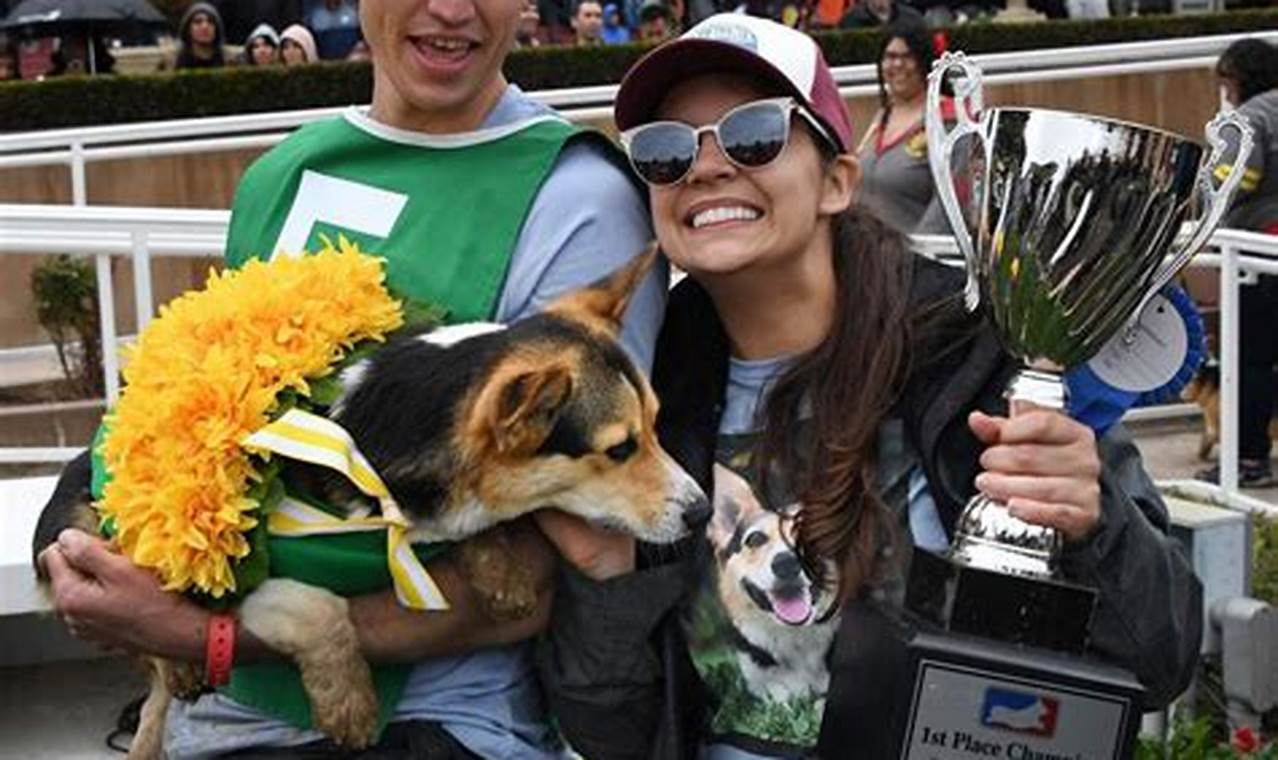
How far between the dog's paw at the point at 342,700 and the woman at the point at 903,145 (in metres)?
6.65

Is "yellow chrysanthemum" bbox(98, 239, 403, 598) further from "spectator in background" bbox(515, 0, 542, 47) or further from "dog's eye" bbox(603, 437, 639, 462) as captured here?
"spectator in background" bbox(515, 0, 542, 47)

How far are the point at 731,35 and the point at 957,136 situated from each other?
1.02 ft

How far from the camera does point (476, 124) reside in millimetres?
3324

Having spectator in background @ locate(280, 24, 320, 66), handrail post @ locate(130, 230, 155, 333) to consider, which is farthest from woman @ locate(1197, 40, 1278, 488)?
spectator in background @ locate(280, 24, 320, 66)

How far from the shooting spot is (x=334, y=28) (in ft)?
54.2

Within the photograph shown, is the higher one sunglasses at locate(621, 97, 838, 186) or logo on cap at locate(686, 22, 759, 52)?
logo on cap at locate(686, 22, 759, 52)

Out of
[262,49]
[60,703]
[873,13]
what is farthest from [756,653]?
[873,13]

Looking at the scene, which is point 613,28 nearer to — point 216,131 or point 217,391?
point 216,131

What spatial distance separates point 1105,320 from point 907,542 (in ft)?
1.19

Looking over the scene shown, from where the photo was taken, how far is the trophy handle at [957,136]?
3.07m

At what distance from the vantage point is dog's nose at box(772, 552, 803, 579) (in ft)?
10.0

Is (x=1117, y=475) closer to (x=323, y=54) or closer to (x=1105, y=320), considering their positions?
(x=1105, y=320)

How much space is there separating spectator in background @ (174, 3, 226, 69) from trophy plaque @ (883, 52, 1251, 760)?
1333 cm

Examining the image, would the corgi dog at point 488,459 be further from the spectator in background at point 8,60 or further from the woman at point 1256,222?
the spectator in background at point 8,60
